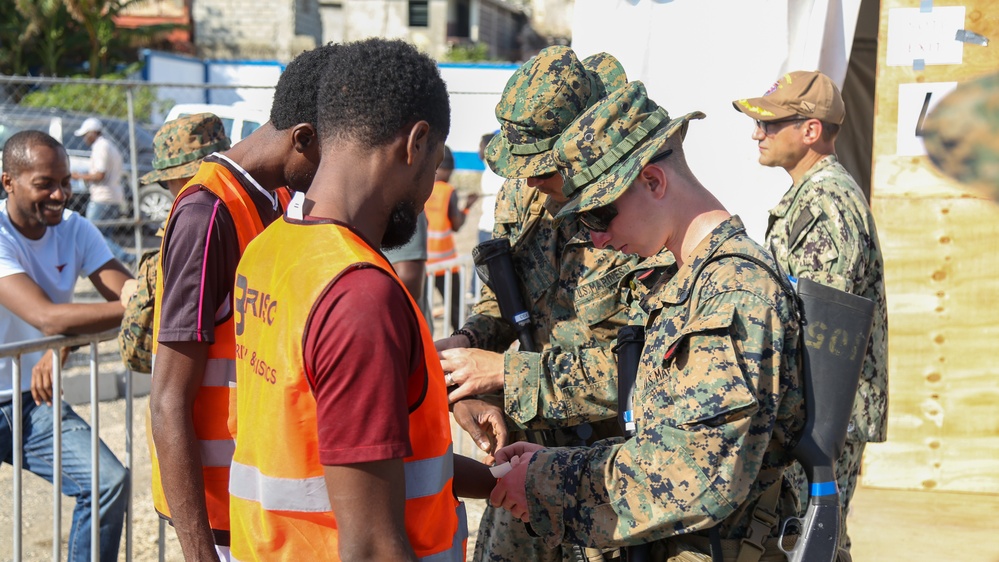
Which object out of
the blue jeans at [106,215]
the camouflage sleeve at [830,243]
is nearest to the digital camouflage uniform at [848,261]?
the camouflage sleeve at [830,243]

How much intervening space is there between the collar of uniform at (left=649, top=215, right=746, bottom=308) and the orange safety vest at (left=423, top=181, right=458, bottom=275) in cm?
630

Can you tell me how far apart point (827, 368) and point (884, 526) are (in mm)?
3337

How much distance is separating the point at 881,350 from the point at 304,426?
2621 mm

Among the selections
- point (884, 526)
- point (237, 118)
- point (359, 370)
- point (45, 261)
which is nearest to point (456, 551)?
point (359, 370)

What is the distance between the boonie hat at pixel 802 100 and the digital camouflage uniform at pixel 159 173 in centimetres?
218

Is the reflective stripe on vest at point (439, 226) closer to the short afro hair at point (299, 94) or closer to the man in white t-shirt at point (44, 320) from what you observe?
the man in white t-shirt at point (44, 320)

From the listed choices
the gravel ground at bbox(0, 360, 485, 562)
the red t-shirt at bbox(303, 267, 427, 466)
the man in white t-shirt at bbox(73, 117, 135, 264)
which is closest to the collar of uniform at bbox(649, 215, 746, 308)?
the red t-shirt at bbox(303, 267, 427, 466)

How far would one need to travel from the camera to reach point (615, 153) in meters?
1.94

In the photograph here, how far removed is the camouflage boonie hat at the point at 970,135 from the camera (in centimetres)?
64

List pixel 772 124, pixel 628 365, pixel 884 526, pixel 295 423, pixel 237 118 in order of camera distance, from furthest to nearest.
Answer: pixel 237 118 < pixel 884 526 < pixel 772 124 < pixel 628 365 < pixel 295 423

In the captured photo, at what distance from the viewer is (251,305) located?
1.67 metres

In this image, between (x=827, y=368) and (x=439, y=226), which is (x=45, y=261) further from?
(x=439, y=226)

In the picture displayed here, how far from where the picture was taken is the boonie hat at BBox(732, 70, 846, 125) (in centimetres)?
370

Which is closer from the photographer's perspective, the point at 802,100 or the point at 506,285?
the point at 506,285
